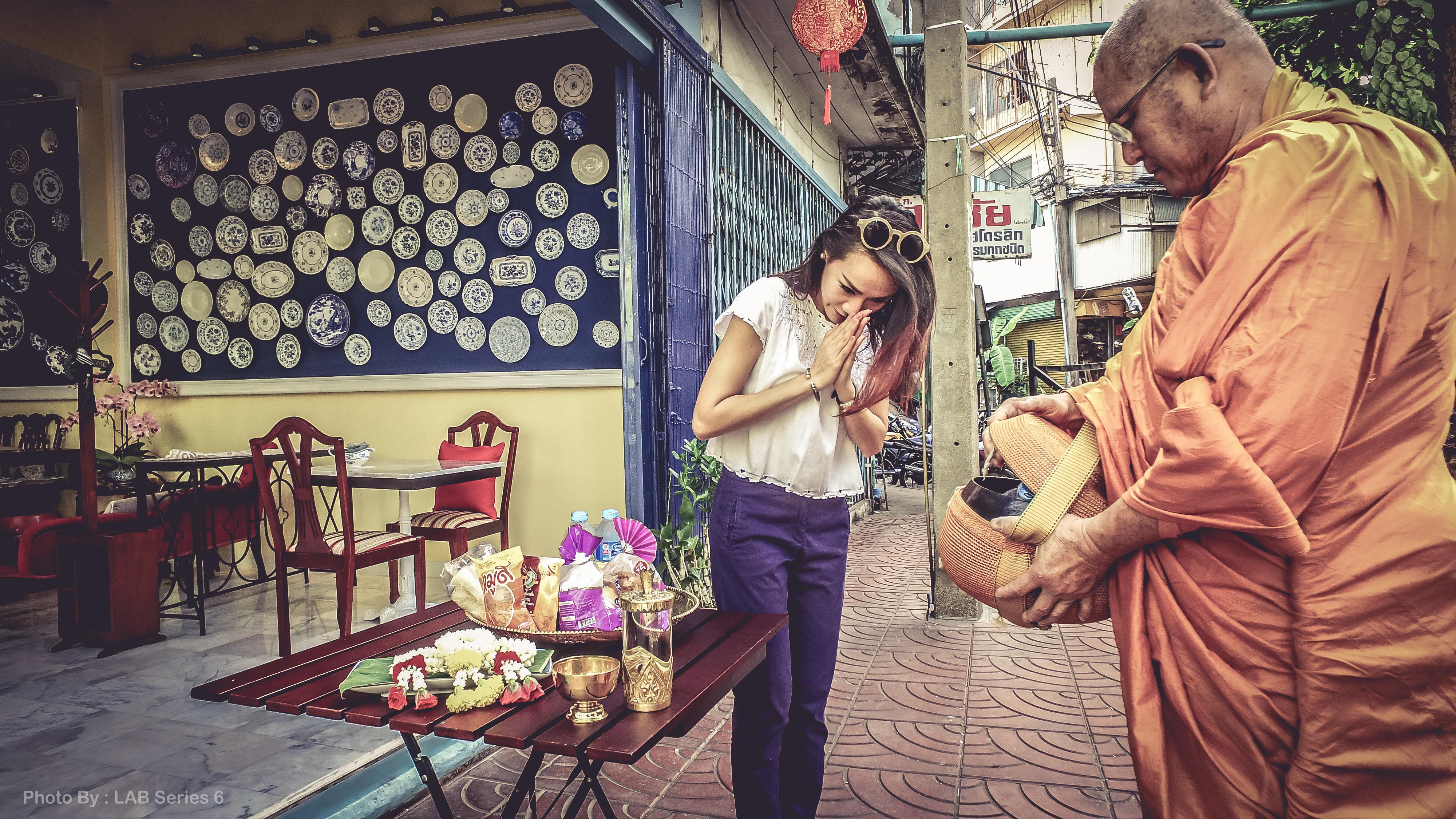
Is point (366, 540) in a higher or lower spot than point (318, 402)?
lower

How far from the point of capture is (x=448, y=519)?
16.5ft

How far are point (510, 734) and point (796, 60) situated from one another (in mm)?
7164

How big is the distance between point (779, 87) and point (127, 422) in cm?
609

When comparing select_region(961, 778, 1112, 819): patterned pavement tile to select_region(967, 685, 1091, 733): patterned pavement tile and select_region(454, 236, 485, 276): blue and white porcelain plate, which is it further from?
select_region(454, 236, 485, 276): blue and white porcelain plate

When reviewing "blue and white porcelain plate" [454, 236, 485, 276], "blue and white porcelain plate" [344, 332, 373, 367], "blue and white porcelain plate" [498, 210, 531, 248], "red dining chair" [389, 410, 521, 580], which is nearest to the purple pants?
"red dining chair" [389, 410, 521, 580]

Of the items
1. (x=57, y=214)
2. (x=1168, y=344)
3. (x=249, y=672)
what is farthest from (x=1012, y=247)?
(x=57, y=214)

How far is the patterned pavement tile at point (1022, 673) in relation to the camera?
12.2ft

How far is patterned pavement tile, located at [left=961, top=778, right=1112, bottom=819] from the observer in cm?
250

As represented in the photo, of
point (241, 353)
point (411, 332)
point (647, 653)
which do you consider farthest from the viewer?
point (241, 353)

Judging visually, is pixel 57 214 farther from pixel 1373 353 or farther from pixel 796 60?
pixel 1373 353

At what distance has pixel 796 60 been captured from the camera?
23.9 feet

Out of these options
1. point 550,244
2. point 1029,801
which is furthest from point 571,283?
point 1029,801

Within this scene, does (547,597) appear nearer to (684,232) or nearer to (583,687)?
(583,687)

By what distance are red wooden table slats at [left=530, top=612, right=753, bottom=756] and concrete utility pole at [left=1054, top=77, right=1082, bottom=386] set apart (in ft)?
47.5
